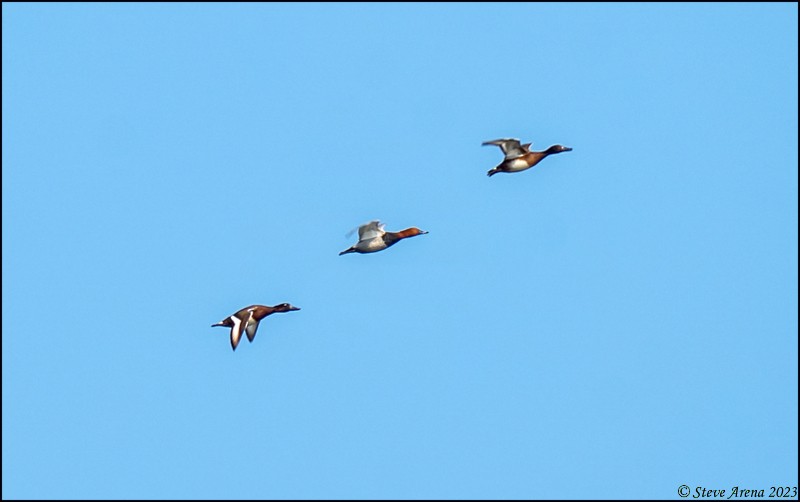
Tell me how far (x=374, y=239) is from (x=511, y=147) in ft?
12.5

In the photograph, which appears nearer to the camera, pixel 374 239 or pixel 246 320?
pixel 374 239

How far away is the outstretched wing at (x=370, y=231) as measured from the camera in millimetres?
39791

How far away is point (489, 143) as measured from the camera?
3825 centimetres

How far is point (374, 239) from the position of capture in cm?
4012

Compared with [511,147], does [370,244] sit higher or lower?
lower

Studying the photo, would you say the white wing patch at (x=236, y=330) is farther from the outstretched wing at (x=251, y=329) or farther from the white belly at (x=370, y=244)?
the white belly at (x=370, y=244)

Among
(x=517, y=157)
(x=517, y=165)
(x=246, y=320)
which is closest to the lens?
(x=517, y=157)

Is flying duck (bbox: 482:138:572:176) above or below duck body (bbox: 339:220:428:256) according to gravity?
above

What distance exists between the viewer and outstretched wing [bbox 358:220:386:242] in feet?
131

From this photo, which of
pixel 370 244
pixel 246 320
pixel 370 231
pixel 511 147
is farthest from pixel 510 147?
pixel 246 320

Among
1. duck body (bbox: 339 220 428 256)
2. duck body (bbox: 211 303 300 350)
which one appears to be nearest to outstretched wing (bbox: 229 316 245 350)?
duck body (bbox: 211 303 300 350)

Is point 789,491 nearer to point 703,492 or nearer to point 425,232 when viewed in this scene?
point 703,492

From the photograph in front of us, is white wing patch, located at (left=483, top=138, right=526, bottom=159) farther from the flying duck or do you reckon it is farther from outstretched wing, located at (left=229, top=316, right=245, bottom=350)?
outstretched wing, located at (left=229, top=316, right=245, bottom=350)

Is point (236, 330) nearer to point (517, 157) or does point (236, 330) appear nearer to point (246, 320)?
point (246, 320)
